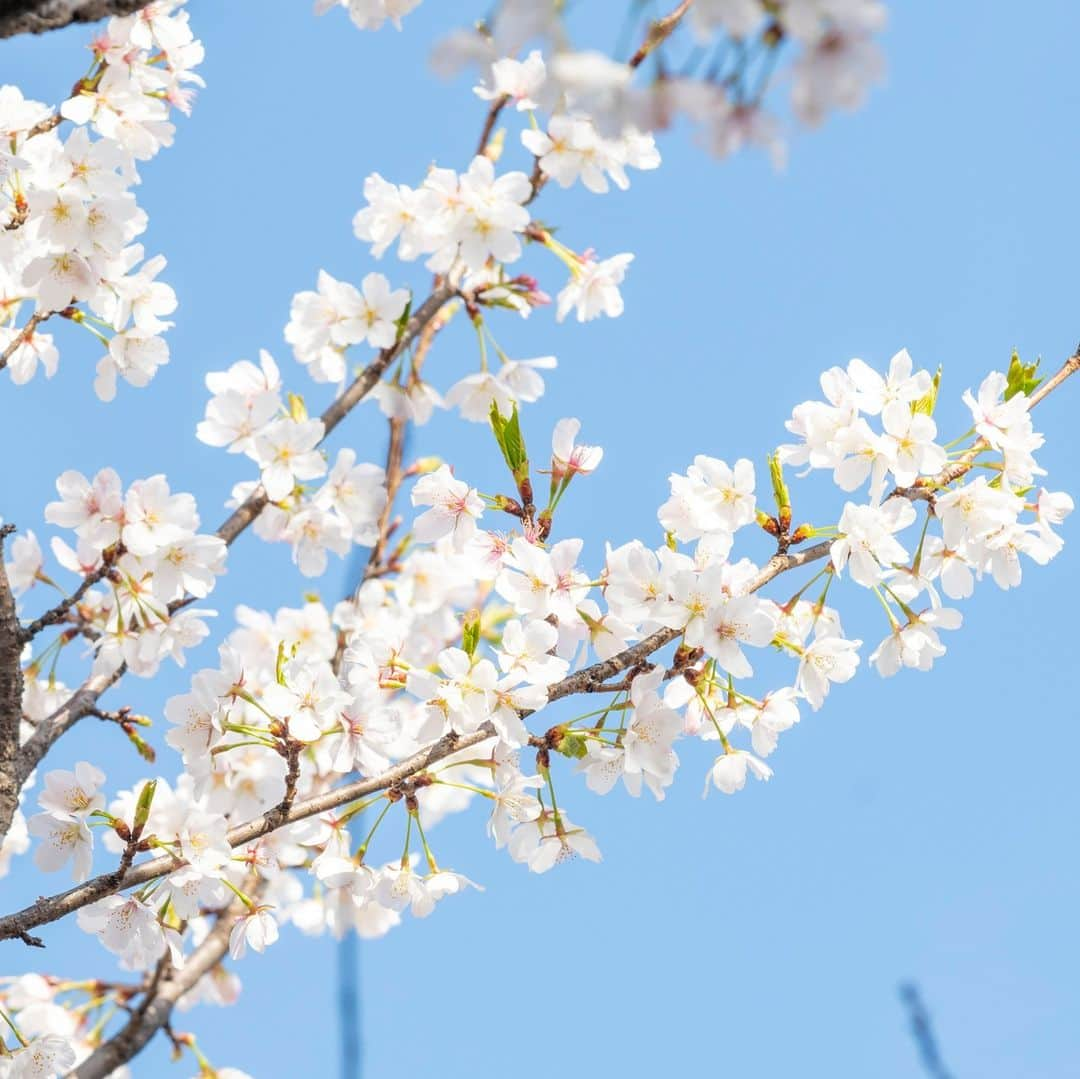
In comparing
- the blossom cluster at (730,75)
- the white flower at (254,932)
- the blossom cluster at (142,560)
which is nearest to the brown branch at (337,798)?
the white flower at (254,932)

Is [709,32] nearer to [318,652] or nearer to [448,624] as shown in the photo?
[318,652]

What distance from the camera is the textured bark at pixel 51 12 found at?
1.37 metres

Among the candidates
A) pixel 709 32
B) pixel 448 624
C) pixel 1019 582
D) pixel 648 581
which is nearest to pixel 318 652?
pixel 448 624

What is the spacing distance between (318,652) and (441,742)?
1.59m

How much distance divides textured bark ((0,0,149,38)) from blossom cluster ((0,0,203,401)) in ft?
4.16

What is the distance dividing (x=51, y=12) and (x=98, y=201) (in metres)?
1.37

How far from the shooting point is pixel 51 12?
→ 1402mm

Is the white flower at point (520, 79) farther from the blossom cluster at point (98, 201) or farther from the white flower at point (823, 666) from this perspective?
the white flower at point (823, 666)

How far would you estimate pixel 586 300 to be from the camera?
2889 millimetres

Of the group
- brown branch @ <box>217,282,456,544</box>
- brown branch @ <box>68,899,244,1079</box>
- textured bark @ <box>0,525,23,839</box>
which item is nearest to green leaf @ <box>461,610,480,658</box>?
brown branch @ <box>217,282,456,544</box>

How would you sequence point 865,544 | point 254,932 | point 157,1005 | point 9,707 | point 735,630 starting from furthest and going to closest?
point 157,1005 → point 9,707 → point 254,932 → point 865,544 → point 735,630

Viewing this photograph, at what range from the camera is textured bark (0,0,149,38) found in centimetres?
137

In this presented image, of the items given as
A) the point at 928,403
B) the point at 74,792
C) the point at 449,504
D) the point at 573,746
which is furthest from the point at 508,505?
the point at 74,792

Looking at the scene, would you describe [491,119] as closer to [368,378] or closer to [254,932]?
[368,378]
